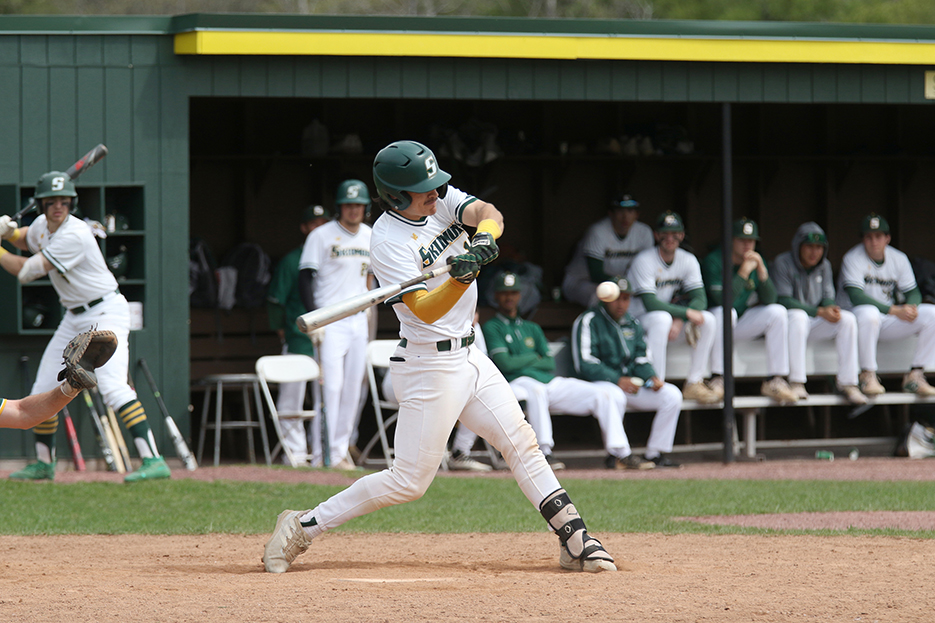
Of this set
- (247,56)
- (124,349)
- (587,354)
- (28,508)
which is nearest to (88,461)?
(124,349)

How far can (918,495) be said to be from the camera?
6.99 meters

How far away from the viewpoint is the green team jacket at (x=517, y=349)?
870 cm

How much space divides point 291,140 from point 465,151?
164 centimetres

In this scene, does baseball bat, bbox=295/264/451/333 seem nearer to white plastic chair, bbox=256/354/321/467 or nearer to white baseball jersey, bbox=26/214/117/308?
white baseball jersey, bbox=26/214/117/308

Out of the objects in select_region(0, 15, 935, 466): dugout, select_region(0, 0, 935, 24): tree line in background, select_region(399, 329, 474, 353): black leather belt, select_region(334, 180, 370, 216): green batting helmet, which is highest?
select_region(0, 0, 935, 24): tree line in background

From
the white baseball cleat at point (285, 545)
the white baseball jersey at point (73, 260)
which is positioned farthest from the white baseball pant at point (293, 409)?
the white baseball cleat at point (285, 545)

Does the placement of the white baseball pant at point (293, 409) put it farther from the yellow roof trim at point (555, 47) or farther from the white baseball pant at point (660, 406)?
the yellow roof trim at point (555, 47)

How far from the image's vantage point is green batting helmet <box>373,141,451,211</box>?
4.36 m

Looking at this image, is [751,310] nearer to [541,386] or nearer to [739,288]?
[739,288]

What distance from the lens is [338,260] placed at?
8.75 m

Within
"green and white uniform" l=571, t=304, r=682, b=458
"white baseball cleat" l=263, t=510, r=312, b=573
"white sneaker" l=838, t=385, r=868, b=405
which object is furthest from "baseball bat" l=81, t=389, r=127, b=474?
"white sneaker" l=838, t=385, r=868, b=405

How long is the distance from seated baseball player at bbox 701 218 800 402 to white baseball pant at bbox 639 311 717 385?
0.11 meters

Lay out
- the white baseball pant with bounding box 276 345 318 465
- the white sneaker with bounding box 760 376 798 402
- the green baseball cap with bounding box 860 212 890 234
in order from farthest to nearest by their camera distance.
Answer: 1. the green baseball cap with bounding box 860 212 890 234
2. the white sneaker with bounding box 760 376 798 402
3. the white baseball pant with bounding box 276 345 318 465

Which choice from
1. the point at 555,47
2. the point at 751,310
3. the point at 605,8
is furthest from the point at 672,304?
the point at 605,8
